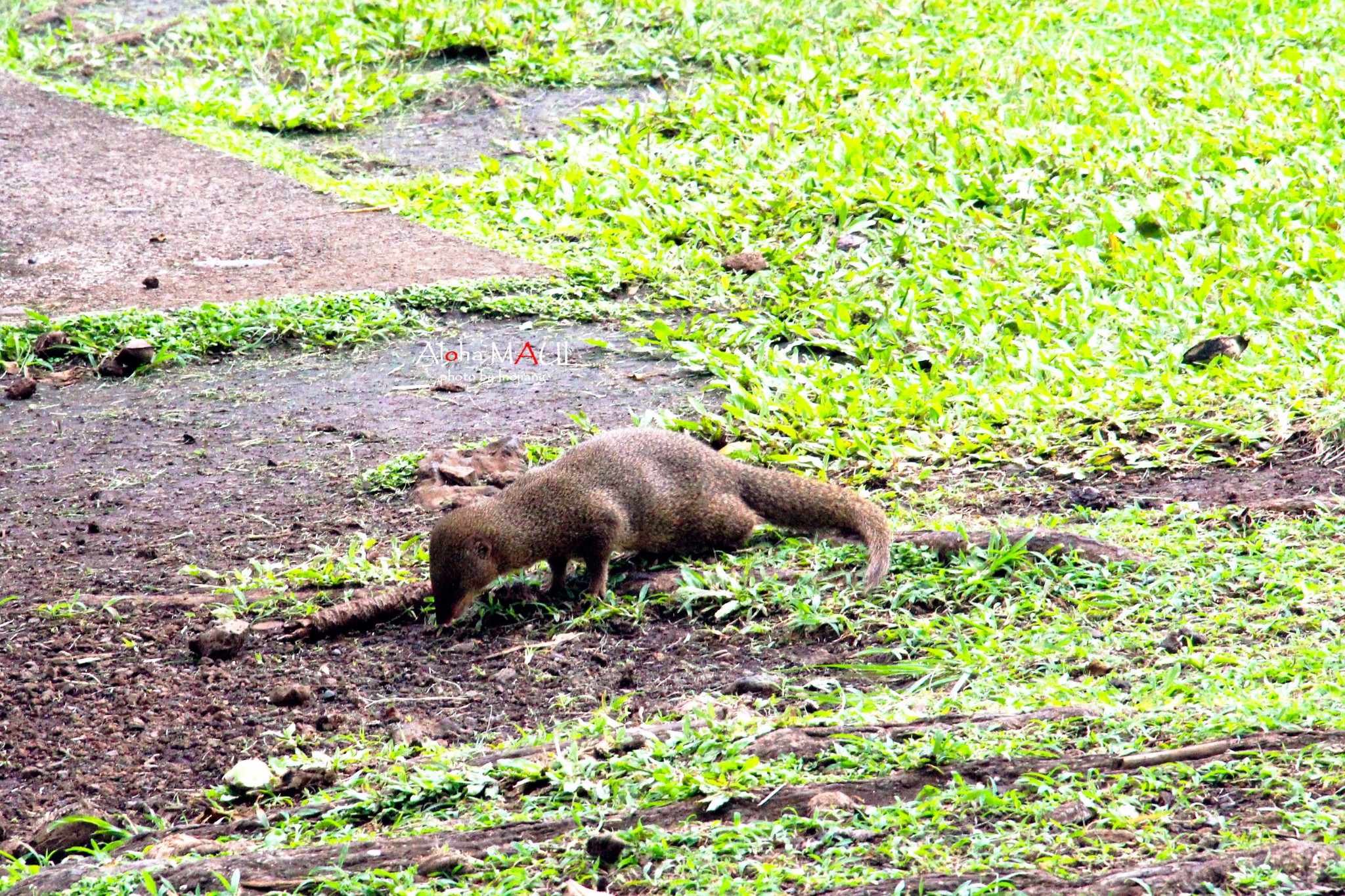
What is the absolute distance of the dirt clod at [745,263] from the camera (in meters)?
7.34

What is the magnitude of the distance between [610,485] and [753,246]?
3195 millimetres

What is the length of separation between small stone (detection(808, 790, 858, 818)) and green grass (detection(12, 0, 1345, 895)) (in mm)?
70

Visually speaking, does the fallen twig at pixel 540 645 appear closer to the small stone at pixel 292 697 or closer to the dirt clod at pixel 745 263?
the small stone at pixel 292 697

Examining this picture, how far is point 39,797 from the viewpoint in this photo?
356 cm

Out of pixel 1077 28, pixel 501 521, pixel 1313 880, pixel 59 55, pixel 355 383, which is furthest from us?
pixel 59 55

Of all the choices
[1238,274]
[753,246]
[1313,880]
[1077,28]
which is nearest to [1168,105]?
[1077,28]

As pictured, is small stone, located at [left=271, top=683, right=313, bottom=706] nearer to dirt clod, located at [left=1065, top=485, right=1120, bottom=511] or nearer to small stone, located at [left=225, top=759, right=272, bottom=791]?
small stone, located at [left=225, top=759, right=272, bottom=791]

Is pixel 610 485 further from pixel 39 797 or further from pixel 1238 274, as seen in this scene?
pixel 1238 274

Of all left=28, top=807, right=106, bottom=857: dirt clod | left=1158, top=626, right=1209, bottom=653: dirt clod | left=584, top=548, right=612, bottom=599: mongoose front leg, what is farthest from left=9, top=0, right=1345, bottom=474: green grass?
left=28, top=807, right=106, bottom=857: dirt clod

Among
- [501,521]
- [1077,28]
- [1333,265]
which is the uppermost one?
[1077,28]

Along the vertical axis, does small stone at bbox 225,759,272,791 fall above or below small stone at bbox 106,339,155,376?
above

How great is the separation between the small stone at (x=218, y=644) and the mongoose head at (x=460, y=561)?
597mm

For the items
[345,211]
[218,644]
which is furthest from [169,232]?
[218,644]

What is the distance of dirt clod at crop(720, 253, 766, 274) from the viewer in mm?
7340
